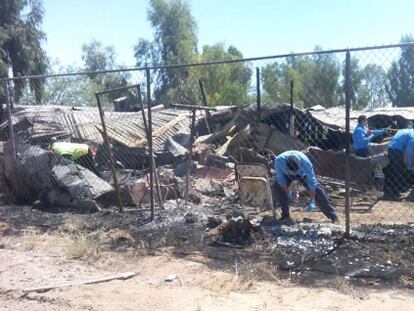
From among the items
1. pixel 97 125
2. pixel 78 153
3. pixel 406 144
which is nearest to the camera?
pixel 406 144

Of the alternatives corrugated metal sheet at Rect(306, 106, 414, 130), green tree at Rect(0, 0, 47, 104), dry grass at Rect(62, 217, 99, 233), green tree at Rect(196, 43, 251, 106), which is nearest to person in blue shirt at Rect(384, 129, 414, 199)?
corrugated metal sheet at Rect(306, 106, 414, 130)

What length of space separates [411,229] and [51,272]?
4.28 meters

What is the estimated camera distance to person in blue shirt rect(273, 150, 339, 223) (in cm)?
764

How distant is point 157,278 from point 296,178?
9.30 feet

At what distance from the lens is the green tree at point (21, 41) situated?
87.1ft

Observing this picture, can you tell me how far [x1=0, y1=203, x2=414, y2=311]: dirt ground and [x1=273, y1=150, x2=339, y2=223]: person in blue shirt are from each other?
130cm

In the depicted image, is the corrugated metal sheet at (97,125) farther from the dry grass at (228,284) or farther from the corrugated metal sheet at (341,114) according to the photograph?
the dry grass at (228,284)

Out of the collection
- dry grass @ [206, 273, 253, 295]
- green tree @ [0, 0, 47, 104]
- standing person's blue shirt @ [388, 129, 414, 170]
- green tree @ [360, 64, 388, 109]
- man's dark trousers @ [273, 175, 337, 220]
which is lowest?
dry grass @ [206, 273, 253, 295]

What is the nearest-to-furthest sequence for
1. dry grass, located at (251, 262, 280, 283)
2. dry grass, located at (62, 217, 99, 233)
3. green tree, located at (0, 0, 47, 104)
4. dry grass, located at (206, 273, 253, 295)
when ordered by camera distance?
dry grass, located at (206, 273, 253, 295)
dry grass, located at (251, 262, 280, 283)
dry grass, located at (62, 217, 99, 233)
green tree, located at (0, 0, 47, 104)

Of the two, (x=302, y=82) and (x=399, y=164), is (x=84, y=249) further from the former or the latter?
(x=302, y=82)

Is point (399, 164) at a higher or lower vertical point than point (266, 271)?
higher

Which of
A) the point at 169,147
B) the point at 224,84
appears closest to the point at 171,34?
the point at 224,84

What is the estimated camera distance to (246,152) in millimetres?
12453

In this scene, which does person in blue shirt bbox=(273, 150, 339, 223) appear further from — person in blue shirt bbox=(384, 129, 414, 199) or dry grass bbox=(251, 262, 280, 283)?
person in blue shirt bbox=(384, 129, 414, 199)
